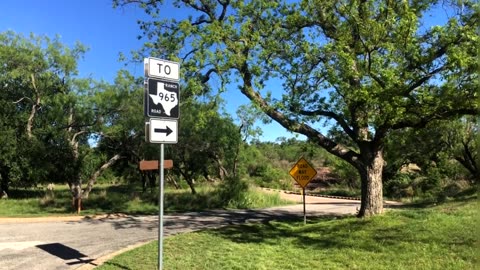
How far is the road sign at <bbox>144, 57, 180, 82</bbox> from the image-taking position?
26.2ft

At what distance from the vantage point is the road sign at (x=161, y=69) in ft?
26.2

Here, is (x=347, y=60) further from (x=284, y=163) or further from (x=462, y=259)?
(x=284, y=163)

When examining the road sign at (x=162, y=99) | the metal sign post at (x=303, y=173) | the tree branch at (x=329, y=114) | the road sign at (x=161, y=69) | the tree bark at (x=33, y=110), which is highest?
the tree bark at (x=33, y=110)

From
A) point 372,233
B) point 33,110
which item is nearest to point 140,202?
point 33,110

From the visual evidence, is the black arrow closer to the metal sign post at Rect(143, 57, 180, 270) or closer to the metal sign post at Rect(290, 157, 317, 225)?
the metal sign post at Rect(143, 57, 180, 270)

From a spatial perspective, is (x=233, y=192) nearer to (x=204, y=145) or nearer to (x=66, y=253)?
(x=204, y=145)

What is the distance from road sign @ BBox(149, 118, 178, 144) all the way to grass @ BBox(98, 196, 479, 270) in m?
2.72

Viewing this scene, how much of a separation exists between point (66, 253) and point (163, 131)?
490 centimetres

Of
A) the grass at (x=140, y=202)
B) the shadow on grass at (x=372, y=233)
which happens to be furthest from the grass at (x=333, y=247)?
the grass at (x=140, y=202)

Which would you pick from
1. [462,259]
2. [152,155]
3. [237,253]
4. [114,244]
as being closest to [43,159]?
[152,155]

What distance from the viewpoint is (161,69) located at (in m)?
8.19

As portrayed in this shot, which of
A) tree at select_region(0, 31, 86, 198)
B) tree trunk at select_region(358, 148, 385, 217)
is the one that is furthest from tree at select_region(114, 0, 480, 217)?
tree at select_region(0, 31, 86, 198)

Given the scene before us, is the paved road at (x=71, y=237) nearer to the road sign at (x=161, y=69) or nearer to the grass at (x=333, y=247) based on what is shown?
the grass at (x=333, y=247)

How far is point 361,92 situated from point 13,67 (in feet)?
71.2
